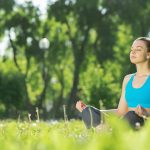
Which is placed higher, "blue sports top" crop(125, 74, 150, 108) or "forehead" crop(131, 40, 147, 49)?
"forehead" crop(131, 40, 147, 49)

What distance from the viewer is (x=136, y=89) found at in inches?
277

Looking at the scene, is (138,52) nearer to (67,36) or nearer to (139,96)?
(139,96)

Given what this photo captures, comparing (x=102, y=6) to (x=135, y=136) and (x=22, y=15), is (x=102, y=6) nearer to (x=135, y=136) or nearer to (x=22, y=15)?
(x=22, y=15)

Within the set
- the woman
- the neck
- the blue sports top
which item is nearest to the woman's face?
the woman

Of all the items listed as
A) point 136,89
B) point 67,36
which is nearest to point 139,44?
point 136,89

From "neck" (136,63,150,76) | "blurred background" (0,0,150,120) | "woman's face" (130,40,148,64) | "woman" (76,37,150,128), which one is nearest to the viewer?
"woman" (76,37,150,128)

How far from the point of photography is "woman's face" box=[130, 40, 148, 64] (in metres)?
7.07

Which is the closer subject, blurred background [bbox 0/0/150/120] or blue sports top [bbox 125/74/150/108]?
blue sports top [bbox 125/74/150/108]

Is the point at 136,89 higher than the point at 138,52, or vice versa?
the point at 138,52

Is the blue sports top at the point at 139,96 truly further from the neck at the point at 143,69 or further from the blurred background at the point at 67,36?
the blurred background at the point at 67,36

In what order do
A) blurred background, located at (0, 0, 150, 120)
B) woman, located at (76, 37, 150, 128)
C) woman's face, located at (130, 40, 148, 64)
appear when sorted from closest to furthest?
woman, located at (76, 37, 150, 128) < woman's face, located at (130, 40, 148, 64) < blurred background, located at (0, 0, 150, 120)

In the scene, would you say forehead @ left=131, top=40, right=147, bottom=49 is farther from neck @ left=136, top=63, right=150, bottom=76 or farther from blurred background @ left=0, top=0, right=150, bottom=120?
blurred background @ left=0, top=0, right=150, bottom=120

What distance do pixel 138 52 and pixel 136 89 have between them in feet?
1.50

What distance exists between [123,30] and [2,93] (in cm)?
1511
